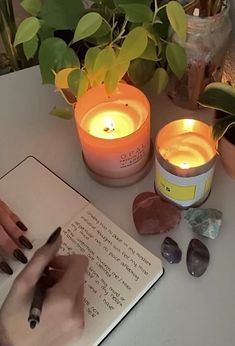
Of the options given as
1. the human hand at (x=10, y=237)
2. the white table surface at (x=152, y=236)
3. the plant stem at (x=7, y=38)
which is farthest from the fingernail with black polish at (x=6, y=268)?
the plant stem at (x=7, y=38)

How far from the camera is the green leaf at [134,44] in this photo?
525 millimetres

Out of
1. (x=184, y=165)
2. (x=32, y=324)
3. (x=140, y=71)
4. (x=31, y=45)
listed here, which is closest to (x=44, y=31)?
(x=31, y=45)

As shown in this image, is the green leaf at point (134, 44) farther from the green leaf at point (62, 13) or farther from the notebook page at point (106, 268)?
the notebook page at point (106, 268)

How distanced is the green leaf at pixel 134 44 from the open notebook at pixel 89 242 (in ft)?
0.59

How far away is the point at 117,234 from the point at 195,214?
0.30ft

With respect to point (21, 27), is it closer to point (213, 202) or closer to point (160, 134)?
point (160, 134)

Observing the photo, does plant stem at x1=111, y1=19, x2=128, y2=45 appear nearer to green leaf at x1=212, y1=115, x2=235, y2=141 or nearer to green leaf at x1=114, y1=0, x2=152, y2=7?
green leaf at x1=114, y1=0, x2=152, y2=7

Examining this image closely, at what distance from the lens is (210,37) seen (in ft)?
1.92

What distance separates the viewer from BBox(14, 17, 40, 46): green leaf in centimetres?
56

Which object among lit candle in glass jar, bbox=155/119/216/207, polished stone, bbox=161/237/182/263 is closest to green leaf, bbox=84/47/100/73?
lit candle in glass jar, bbox=155/119/216/207

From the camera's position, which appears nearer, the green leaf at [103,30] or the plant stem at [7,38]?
the green leaf at [103,30]

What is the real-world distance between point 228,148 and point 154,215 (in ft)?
0.37

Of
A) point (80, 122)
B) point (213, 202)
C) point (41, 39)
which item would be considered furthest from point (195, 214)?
point (41, 39)

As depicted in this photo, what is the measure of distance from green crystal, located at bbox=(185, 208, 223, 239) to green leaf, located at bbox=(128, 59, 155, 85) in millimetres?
174
